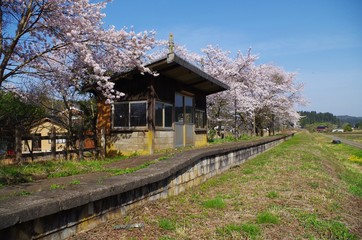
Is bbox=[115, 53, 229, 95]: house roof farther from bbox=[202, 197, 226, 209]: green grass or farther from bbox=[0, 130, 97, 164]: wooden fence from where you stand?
bbox=[202, 197, 226, 209]: green grass

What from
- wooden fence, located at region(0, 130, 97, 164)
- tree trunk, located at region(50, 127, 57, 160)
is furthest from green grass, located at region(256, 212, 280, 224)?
tree trunk, located at region(50, 127, 57, 160)

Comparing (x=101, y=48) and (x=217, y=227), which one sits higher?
(x=101, y=48)

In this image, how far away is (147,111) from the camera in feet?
41.6

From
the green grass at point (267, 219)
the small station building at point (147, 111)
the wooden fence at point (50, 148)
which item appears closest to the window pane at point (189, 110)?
the small station building at point (147, 111)

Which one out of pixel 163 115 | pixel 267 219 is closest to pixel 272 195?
pixel 267 219

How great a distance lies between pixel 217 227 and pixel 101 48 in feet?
24.7

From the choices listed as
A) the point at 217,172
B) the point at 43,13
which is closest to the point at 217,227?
the point at 217,172

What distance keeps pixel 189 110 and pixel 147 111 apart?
4291mm

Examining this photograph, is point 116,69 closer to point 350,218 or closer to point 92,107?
point 92,107

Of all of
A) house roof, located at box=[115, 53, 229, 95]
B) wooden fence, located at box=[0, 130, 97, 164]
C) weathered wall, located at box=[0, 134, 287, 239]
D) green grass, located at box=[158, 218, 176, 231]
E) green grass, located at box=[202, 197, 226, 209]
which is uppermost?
house roof, located at box=[115, 53, 229, 95]

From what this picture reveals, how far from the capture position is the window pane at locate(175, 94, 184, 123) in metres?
15.0

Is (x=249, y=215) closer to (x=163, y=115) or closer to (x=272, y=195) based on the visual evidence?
(x=272, y=195)

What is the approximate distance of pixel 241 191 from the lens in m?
7.42

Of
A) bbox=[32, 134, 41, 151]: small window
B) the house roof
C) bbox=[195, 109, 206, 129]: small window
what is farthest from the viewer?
bbox=[195, 109, 206, 129]: small window
